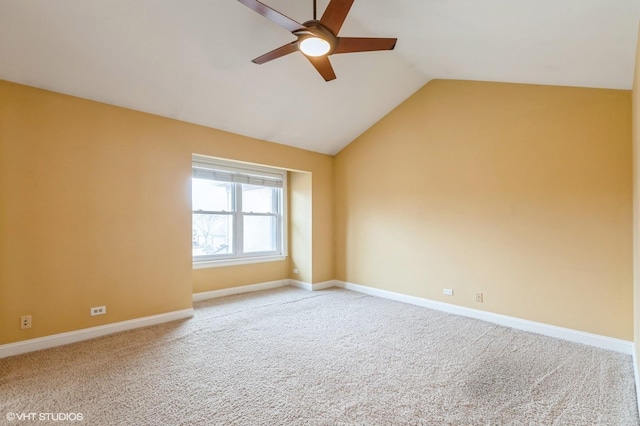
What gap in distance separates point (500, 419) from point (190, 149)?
4.18 metres

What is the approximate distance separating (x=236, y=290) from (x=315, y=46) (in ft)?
13.2

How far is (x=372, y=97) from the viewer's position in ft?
14.7

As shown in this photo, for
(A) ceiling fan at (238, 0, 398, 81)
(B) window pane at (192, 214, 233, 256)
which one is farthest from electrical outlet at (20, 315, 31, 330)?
(A) ceiling fan at (238, 0, 398, 81)

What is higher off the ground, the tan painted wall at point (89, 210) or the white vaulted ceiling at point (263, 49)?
the white vaulted ceiling at point (263, 49)

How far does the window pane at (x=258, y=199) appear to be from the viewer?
5.37 m

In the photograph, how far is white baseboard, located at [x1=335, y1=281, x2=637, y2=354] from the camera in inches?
119

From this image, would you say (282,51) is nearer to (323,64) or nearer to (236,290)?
(323,64)

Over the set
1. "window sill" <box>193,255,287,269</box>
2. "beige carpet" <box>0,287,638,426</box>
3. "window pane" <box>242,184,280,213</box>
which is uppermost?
"window pane" <box>242,184,280,213</box>

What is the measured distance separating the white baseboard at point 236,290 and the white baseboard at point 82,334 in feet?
2.39

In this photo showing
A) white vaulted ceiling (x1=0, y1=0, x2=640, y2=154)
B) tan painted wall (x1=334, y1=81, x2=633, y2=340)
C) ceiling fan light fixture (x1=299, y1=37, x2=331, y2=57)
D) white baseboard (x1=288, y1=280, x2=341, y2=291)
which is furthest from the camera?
white baseboard (x1=288, y1=280, x2=341, y2=291)

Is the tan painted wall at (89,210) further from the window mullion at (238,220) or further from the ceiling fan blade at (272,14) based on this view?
the ceiling fan blade at (272,14)

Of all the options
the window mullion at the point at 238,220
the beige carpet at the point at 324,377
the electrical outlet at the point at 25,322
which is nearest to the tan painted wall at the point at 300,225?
the window mullion at the point at 238,220

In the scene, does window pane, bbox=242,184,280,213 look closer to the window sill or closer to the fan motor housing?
the window sill

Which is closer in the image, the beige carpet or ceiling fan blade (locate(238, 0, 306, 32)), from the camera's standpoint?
ceiling fan blade (locate(238, 0, 306, 32))
